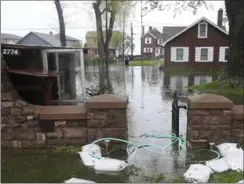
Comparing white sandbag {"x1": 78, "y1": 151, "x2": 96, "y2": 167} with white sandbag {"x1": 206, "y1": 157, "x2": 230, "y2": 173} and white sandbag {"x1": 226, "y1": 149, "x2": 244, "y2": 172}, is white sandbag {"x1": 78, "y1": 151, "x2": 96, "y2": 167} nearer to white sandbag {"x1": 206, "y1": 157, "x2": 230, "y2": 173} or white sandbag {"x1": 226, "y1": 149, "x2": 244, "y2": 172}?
white sandbag {"x1": 206, "y1": 157, "x2": 230, "y2": 173}

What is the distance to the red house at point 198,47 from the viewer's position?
96.5ft

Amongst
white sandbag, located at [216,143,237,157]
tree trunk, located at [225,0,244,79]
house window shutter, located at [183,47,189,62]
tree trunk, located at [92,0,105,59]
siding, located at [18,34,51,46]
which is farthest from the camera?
siding, located at [18,34,51,46]

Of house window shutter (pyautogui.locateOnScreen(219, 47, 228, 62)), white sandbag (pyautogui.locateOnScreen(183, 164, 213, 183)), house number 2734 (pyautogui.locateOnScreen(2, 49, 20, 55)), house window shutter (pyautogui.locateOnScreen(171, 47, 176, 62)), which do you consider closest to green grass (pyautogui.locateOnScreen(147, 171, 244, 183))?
white sandbag (pyautogui.locateOnScreen(183, 164, 213, 183))

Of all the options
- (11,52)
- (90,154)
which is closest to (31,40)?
(11,52)

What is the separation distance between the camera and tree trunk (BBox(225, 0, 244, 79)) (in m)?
13.3

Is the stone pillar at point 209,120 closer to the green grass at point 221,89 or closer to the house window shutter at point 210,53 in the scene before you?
the green grass at point 221,89

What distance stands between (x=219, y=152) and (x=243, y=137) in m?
0.63

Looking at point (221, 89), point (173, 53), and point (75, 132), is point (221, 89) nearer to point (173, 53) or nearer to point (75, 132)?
point (75, 132)

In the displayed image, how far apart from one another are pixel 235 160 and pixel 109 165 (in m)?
1.87

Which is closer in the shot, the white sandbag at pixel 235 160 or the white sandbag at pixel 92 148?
the white sandbag at pixel 235 160

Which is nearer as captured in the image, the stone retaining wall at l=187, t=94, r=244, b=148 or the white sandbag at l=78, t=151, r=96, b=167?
the white sandbag at l=78, t=151, r=96, b=167

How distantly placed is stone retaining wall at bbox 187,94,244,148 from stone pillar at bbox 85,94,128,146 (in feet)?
3.98

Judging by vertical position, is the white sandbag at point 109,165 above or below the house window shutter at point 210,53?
below

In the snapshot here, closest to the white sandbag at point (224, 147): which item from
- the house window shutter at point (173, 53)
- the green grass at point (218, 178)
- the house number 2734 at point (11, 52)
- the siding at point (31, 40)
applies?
the green grass at point (218, 178)
